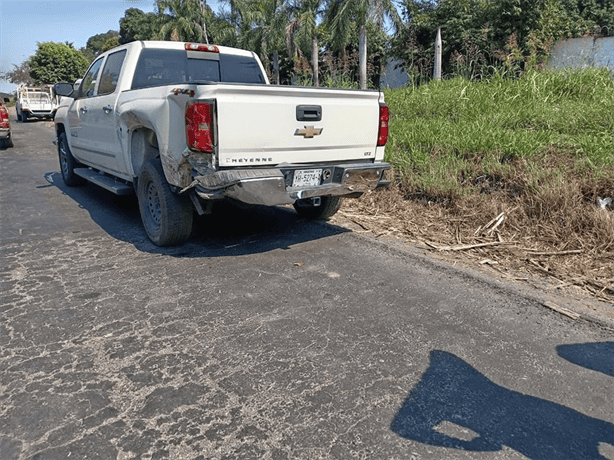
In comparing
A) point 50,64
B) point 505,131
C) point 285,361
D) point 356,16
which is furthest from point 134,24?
point 285,361

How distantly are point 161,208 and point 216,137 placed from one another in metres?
1.13

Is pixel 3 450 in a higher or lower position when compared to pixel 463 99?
lower

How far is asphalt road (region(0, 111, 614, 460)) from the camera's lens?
7.30ft

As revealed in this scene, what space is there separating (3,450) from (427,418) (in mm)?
1939

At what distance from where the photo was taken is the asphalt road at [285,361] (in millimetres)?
2227

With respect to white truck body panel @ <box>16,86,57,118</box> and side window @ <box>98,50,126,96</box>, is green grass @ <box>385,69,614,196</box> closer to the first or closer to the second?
side window @ <box>98,50,126,96</box>

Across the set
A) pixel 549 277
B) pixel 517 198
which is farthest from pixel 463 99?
pixel 549 277

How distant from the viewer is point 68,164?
25.8ft

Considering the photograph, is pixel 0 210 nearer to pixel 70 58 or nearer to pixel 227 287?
pixel 227 287

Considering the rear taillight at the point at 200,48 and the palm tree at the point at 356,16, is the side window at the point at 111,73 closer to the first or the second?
the rear taillight at the point at 200,48

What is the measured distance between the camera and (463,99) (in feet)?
28.3

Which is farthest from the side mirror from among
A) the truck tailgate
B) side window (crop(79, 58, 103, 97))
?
the truck tailgate

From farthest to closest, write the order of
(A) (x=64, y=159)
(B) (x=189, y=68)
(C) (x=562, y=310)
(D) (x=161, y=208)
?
(A) (x=64, y=159) < (B) (x=189, y=68) < (D) (x=161, y=208) < (C) (x=562, y=310)

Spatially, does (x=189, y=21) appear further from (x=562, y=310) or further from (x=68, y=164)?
(x=562, y=310)
